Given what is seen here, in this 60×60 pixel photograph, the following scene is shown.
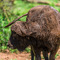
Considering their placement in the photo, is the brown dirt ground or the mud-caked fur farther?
the brown dirt ground

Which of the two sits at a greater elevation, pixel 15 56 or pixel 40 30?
pixel 40 30

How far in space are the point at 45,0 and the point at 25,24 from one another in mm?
8046

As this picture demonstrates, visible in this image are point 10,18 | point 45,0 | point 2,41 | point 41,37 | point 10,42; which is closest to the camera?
point 41,37

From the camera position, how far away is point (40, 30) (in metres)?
4.67

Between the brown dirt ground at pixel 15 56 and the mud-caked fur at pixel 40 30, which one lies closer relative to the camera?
the mud-caked fur at pixel 40 30

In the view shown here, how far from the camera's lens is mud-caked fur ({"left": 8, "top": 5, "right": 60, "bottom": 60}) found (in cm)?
469

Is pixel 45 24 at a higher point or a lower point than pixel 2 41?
higher

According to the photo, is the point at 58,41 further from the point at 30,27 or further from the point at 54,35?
the point at 30,27

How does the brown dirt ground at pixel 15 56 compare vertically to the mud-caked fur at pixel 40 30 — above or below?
below

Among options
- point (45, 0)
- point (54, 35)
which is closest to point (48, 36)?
point (54, 35)

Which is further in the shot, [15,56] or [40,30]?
[15,56]

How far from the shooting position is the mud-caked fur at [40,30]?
469 cm

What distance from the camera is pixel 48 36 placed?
4.70 m

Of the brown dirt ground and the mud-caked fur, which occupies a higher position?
the mud-caked fur
